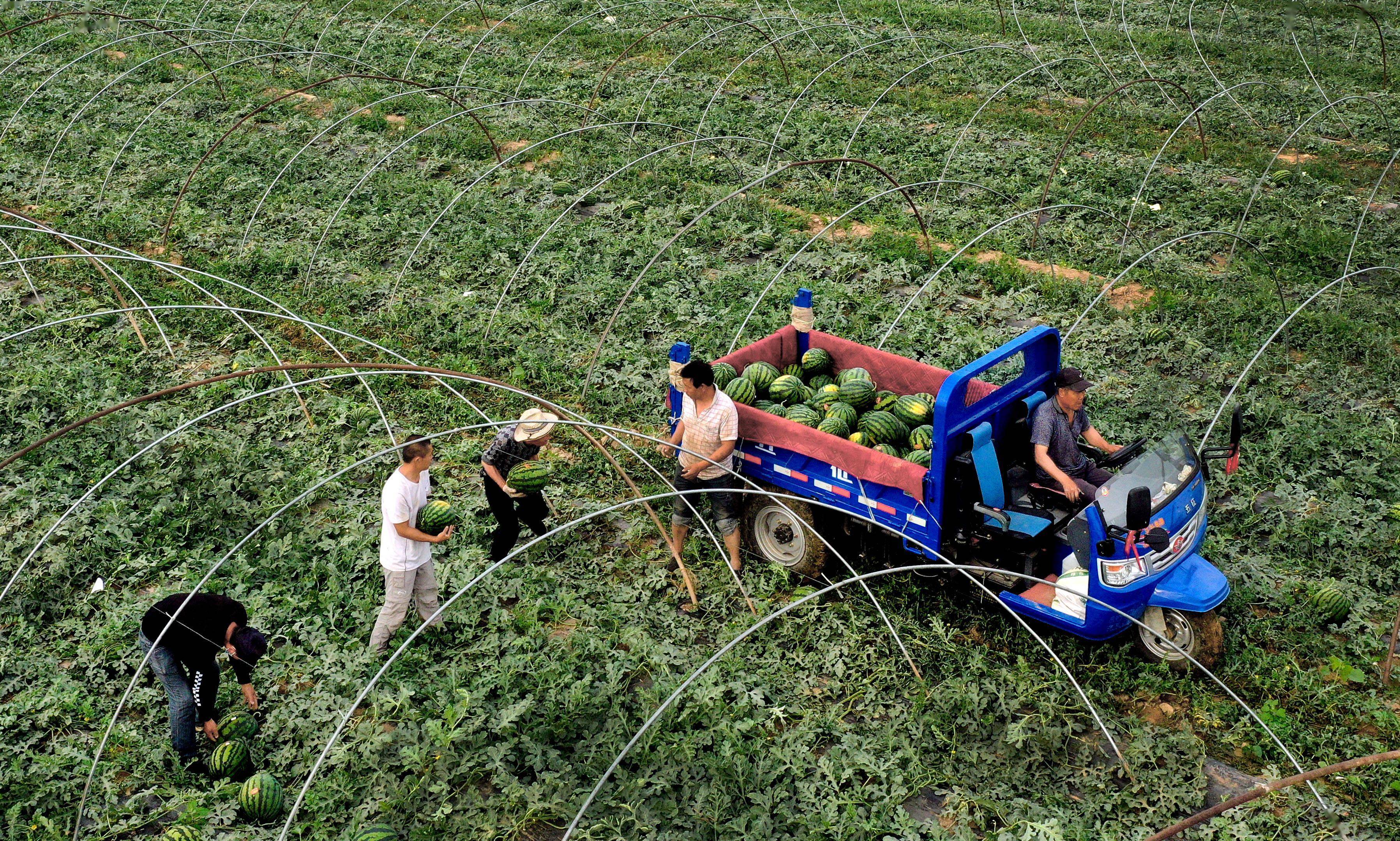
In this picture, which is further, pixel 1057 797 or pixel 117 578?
pixel 117 578

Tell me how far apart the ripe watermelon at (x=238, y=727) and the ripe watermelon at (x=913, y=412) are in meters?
4.72

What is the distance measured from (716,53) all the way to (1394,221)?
1235cm

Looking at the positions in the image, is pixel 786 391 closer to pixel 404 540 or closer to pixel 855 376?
pixel 855 376

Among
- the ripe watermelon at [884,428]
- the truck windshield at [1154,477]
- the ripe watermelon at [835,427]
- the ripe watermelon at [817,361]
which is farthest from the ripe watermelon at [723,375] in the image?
the truck windshield at [1154,477]

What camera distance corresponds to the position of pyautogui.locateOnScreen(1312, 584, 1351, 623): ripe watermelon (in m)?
7.15

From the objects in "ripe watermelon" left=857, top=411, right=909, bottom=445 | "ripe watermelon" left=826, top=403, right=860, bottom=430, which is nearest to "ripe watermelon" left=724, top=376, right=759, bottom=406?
"ripe watermelon" left=826, top=403, right=860, bottom=430

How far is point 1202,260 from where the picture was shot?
1253cm

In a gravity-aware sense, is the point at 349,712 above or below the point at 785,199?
above

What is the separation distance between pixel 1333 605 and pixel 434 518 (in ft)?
19.3

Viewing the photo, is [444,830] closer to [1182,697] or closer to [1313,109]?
[1182,697]

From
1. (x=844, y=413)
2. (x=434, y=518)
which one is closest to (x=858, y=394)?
(x=844, y=413)

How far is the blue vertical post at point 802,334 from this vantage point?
344 inches

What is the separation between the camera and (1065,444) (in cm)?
698

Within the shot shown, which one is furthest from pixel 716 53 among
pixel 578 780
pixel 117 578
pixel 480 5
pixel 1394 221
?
pixel 578 780
